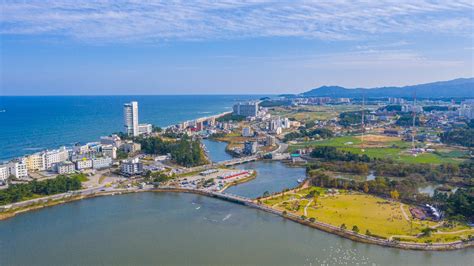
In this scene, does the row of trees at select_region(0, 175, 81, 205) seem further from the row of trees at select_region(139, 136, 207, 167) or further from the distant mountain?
the distant mountain

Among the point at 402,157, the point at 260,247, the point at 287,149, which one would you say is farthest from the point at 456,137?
the point at 260,247

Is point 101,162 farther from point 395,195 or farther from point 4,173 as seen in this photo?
point 395,195

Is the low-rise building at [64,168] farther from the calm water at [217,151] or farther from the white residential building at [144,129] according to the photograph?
the white residential building at [144,129]

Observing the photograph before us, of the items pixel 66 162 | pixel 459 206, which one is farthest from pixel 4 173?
→ pixel 459 206

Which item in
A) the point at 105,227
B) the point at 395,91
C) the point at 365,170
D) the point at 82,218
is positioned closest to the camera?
the point at 105,227

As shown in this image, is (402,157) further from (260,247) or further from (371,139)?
(260,247)

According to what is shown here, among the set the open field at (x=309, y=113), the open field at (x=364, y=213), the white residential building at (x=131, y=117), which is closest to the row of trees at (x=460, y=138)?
the open field at (x=364, y=213)

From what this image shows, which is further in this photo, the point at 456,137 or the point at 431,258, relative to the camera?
the point at 456,137

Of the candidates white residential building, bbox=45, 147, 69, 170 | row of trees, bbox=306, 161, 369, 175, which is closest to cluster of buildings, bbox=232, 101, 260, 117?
row of trees, bbox=306, 161, 369, 175
